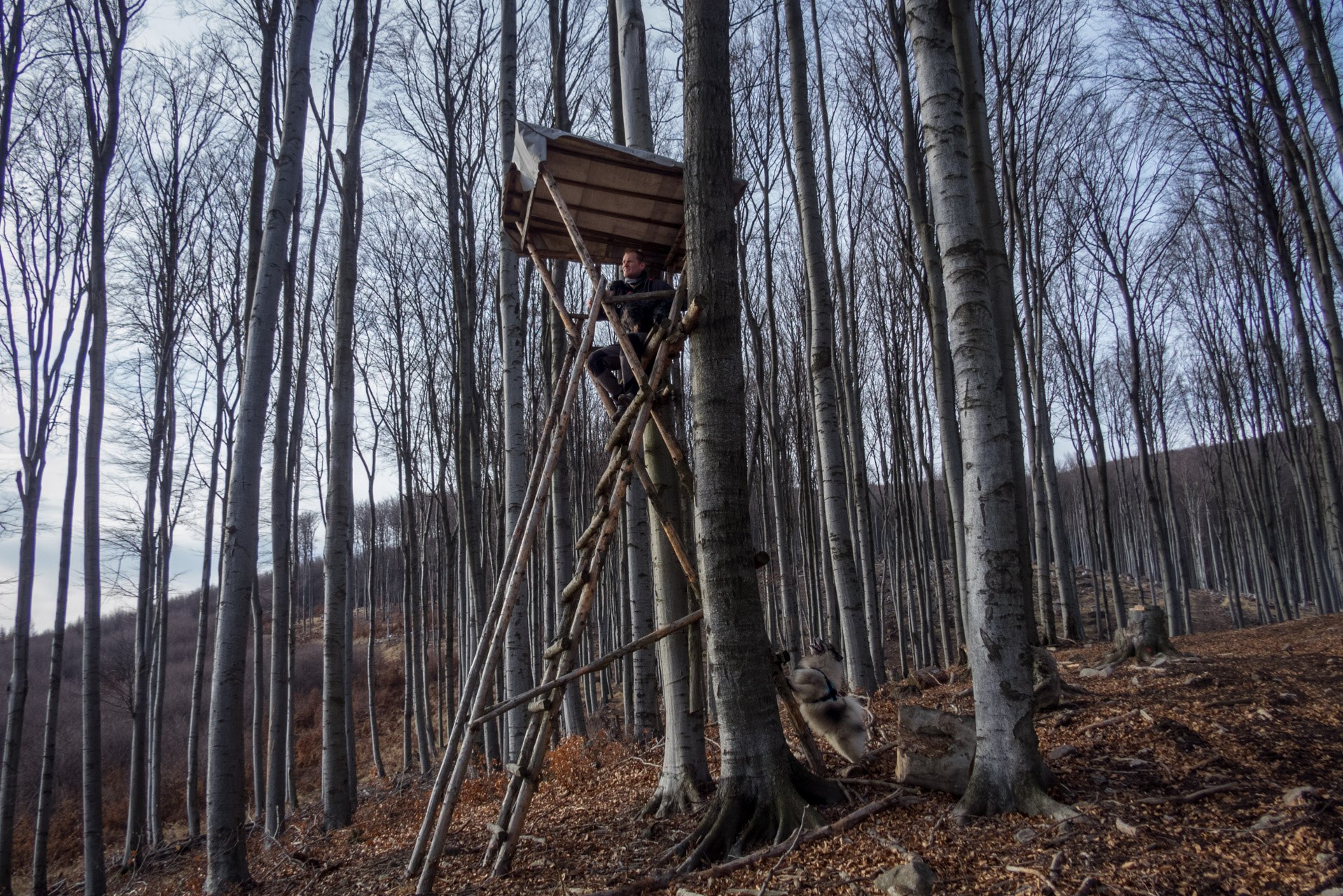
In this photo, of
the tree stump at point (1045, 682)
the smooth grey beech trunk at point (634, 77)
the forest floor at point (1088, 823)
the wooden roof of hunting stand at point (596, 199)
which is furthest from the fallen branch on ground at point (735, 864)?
the smooth grey beech trunk at point (634, 77)

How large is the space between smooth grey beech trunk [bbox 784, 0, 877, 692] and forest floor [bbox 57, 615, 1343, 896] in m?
1.09

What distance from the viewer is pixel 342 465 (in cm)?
712

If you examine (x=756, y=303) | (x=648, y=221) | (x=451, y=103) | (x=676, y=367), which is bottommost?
(x=676, y=367)

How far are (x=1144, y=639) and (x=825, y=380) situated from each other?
13.3ft

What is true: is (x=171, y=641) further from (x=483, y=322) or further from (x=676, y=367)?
(x=676, y=367)

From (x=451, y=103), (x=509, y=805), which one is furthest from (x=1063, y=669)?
(x=451, y=103)

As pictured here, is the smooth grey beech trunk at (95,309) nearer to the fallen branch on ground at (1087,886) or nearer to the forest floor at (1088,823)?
the forest floor at (1088,823)

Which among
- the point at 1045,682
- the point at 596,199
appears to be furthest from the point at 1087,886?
the point at 596,199

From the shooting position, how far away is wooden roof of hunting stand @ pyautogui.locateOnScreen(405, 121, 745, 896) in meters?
3.61

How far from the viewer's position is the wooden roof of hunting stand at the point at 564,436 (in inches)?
142

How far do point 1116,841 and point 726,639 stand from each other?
166cm

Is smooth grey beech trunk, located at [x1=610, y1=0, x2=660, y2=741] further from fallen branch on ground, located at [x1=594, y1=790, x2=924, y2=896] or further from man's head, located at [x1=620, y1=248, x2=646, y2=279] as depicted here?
fallen branch on ground, located at [x1=594, y1=790, x2=924, y2=896]

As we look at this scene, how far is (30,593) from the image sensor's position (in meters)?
9.45

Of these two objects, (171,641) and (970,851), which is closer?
(970,851)
